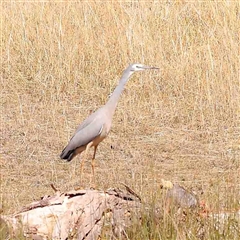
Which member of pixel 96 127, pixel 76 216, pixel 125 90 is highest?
pixel 125 90

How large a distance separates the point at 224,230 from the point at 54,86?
4.50 metres

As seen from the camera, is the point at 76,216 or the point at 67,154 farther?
the point at 67,154

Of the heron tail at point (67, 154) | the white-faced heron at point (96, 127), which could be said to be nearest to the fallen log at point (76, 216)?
the white-faced heron at point (96, 127)

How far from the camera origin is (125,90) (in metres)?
8.03

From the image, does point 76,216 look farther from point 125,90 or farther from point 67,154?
point 125,90

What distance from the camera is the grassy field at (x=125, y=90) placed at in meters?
6.31

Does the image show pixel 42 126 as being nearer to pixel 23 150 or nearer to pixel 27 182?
pixel 23 150

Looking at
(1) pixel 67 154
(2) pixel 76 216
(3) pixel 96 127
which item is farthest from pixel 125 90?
(2) pixel 76 216

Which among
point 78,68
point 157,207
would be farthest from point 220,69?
point 157,207

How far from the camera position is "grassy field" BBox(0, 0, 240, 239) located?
6.31 meters

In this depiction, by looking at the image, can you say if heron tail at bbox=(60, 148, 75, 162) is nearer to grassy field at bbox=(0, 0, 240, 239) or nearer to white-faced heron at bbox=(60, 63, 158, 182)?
white-faced heron at bbox=(60, 63, 158, 182)

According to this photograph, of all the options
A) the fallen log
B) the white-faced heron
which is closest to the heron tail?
the white-faced heron

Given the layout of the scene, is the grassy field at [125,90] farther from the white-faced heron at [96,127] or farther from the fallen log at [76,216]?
the fallen log at [76,216]

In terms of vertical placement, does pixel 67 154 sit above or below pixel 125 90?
below
